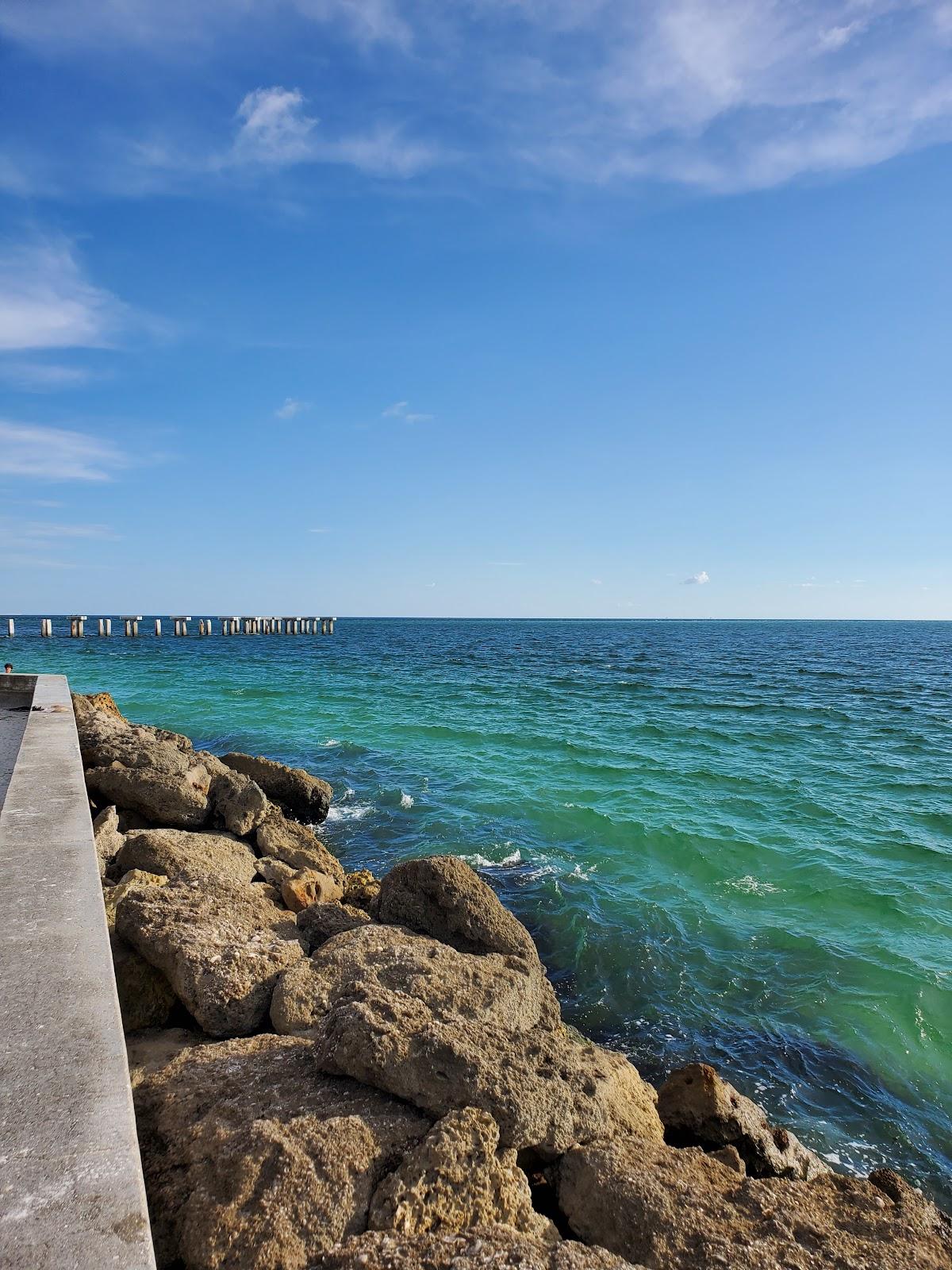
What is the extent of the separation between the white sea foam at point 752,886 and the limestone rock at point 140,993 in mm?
7444

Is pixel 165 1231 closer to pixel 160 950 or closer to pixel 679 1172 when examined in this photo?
pixel 160 950

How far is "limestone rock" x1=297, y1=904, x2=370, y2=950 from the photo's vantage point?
5414 millimetres

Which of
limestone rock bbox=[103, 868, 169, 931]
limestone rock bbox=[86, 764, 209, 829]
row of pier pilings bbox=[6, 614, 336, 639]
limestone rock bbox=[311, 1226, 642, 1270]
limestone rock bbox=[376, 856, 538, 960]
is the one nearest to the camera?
limestone rock bbox=[311, 1226, 642, 1270]

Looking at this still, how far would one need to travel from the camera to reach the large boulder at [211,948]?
4215 mm

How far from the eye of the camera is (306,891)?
6652mm

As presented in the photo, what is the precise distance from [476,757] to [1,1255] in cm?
1483

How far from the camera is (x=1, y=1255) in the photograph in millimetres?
1894

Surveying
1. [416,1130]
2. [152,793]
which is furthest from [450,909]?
[152,793]

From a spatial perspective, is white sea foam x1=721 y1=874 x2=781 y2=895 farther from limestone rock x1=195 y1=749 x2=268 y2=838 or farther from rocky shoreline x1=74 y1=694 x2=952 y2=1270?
limestone rock x1=195 y1=749 x2=268 y2=838

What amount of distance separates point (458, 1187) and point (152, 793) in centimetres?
647

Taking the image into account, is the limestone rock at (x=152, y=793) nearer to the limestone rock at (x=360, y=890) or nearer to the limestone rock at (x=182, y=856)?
the limestone rock at (x=182, y=856)

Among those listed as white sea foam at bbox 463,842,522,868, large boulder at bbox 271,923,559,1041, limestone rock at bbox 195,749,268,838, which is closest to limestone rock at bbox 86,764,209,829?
limestone rock at bbox 195,749,268,838

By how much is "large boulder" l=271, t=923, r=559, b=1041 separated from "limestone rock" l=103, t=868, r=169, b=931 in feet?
4.38

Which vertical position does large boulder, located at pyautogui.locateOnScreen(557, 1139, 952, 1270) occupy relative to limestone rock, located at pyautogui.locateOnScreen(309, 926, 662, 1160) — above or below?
below
